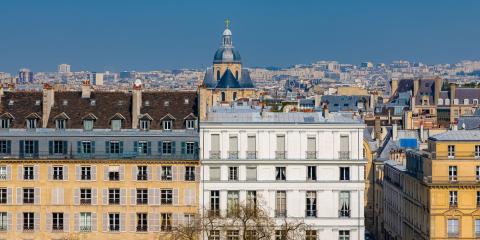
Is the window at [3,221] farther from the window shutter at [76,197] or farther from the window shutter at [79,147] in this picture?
the window shutter at [79,147]

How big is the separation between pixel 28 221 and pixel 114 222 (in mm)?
5162

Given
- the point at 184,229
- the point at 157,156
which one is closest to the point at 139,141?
the point at 157,156

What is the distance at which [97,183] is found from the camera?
3600 inches

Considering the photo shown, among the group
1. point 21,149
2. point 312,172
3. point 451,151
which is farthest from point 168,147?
point 451,151

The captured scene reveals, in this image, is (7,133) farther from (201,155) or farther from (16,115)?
(201,155)

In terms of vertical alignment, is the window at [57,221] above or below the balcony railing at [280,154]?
below

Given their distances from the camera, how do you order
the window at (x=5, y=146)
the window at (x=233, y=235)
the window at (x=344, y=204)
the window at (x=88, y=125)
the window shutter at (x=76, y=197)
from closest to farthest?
the window at (x=233, y=235), the window at (x=344, y=204), the window shutter at (x=76, y=197), the window at (x=5, y=146), the window at (x=88, y=125)

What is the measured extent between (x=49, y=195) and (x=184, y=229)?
980 centimetres

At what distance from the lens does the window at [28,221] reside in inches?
3593

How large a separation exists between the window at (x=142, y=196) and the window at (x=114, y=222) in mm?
1542

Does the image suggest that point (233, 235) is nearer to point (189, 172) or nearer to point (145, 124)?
point (189, 172)

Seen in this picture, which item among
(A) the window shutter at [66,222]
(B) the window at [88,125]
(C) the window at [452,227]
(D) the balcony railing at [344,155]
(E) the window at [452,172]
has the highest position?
(B) the window at [88,125]

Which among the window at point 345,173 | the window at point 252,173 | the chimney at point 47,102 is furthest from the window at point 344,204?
the chimney at point 47,102

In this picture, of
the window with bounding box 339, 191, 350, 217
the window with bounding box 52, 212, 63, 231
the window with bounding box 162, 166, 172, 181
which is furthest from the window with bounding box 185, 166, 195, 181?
the window with bounding box 339, 191, 350, 217
